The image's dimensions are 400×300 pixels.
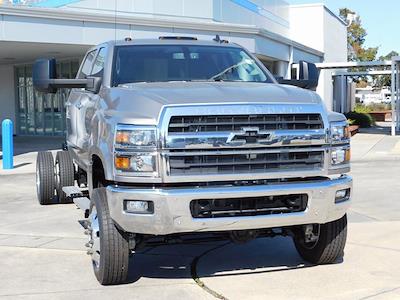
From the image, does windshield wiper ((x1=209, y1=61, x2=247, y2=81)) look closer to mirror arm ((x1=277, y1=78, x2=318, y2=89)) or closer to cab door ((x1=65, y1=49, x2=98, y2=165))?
mirror arm ((x1=277, y1=78, x2=318, y2=89))

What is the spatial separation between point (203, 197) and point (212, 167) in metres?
0.27

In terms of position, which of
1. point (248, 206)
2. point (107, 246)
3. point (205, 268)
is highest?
point (248, 206)

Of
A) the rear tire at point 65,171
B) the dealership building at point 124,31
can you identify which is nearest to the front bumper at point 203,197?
the rear tire at point 65,171

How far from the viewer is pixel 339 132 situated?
513cm

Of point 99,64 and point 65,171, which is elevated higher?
point 99,64

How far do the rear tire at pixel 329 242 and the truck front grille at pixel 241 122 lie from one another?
1106 mm

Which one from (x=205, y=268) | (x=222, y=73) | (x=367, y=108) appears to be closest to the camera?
(x=205, y=268)

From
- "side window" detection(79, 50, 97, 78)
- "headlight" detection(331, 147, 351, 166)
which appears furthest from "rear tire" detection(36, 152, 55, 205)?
"headlight" detection(331, 147, 351, 166)

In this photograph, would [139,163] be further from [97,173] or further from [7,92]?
[7,92]

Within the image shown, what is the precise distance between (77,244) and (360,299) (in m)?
3.37

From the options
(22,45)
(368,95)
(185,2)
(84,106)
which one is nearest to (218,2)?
(185,2)

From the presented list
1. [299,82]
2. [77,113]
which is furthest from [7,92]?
[299,82]

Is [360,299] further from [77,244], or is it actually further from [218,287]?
[77,244]

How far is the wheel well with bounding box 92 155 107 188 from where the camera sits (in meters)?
5.56
